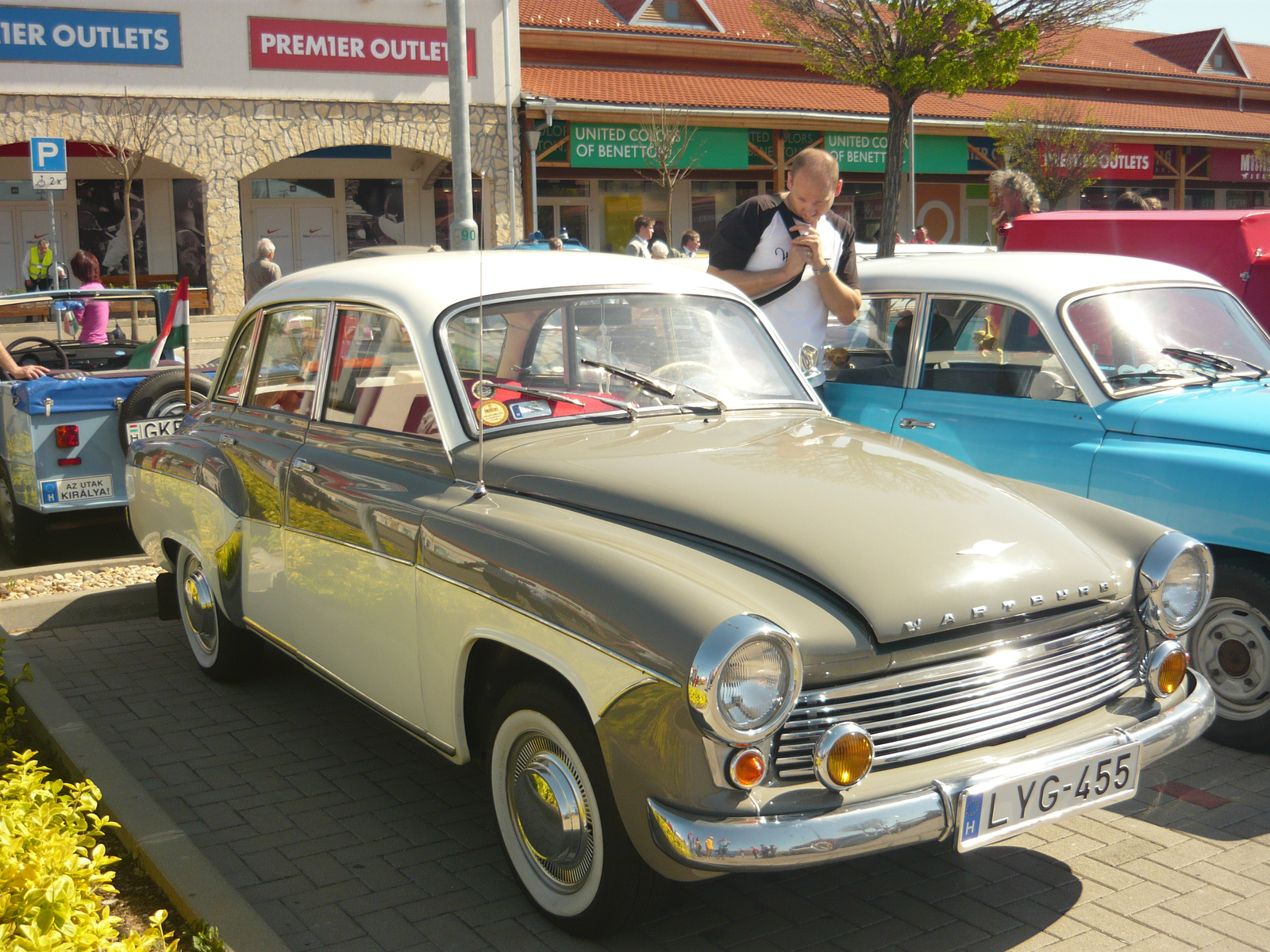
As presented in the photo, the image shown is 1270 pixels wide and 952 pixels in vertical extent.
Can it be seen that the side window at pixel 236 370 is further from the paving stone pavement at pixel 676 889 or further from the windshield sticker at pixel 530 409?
the windshield sticker at pixel 530 409

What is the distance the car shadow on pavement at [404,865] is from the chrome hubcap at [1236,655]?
4.26ft

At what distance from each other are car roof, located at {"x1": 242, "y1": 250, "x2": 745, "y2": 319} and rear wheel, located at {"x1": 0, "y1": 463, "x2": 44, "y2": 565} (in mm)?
3667

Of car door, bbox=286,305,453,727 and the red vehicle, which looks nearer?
car door, bbox=286,305,453,727

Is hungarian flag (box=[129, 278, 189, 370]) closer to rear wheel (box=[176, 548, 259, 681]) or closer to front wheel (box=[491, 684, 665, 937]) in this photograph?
rear wheel (box=[176, 548, 259, 681])

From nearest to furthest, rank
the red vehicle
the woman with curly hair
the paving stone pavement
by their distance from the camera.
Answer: the paving stone pavement → the red vehicle → the woman with curly hair

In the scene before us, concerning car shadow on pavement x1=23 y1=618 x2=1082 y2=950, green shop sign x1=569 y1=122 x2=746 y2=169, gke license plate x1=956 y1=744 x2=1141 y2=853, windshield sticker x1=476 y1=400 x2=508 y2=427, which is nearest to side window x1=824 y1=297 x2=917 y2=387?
→ windshield sticker x1=476 y1=400 x2=508 y2=427

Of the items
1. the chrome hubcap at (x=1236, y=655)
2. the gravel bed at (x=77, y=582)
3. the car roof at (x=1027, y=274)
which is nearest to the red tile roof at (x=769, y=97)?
the gravel bed at (x=77, y=582)

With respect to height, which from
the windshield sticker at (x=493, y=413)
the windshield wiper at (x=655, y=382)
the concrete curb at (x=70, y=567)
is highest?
the windshield wiper at (x=655, y=382)

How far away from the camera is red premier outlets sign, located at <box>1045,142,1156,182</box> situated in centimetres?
3269

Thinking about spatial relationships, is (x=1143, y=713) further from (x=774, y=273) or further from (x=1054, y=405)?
(x=774, y=273)

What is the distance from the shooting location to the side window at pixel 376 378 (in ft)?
12.6


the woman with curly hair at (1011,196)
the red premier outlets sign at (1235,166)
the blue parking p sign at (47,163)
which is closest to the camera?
the woman with curly hair at (1011,196)

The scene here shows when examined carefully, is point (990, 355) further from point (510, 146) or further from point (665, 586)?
point (510, 146)

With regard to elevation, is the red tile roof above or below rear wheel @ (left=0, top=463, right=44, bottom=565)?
above
